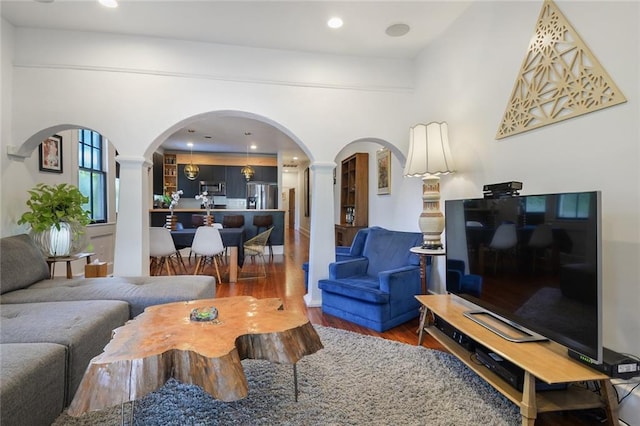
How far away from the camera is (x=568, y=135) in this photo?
192cm

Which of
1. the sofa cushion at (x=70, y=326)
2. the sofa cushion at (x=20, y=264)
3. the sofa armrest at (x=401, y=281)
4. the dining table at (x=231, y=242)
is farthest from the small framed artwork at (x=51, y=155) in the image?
the sofa armrest at (x=401, y=281)

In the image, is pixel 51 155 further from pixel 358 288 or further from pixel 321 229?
pixel 358 288

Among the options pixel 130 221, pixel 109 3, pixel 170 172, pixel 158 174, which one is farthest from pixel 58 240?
pixel 170 172

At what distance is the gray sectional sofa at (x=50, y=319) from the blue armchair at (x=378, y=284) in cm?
128

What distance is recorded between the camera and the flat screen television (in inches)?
55.4

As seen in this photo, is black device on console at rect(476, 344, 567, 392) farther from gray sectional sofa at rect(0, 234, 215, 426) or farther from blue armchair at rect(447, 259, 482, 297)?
gray sectional sofa at rect(0, 234, 215, 426)

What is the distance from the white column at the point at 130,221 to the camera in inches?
130

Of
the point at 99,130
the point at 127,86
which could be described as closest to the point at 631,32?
the point at 127,86

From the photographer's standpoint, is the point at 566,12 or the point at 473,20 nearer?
the point at 566,12

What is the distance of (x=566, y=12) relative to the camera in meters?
1.92

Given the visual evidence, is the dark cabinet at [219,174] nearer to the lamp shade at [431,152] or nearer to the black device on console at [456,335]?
the lamp shade at [431,152]

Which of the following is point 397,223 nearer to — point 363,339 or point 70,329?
point 363,339

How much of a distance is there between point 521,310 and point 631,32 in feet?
5.09

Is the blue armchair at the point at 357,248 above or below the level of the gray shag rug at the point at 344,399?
above
